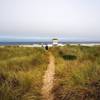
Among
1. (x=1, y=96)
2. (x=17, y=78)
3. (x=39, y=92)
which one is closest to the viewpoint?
(x=1, y=96)

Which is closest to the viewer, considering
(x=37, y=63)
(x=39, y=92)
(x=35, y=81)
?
→ (x=39, y=92)

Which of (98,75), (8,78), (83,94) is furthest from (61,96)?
(8,78)

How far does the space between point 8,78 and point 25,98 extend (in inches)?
63.1

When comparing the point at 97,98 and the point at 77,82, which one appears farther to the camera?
the point at 77,82

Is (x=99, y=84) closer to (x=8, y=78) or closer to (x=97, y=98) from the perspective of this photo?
(x=97, y=98)

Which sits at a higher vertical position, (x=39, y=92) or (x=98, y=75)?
(x=98, y=75)

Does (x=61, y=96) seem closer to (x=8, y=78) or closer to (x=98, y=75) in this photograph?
(x=98, y=75)

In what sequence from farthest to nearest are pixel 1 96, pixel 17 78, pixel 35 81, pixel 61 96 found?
pixel 35 81 → pixel 17 78 → pixel 61 96 → pixel 1 96

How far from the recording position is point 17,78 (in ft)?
21.8

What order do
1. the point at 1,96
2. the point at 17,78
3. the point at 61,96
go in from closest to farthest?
the point at 1,96, the point at 61,96, the point at 17,78

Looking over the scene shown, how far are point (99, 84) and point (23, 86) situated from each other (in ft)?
7.58

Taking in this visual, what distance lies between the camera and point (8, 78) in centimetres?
665

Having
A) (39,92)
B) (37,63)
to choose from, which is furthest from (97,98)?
(37,63)

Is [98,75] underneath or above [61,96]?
above
